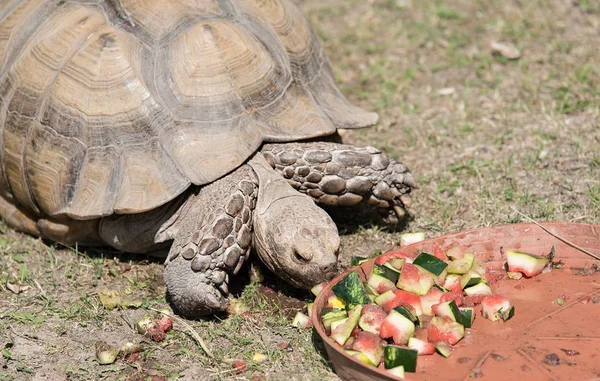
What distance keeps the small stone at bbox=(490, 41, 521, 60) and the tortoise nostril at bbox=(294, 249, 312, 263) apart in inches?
126

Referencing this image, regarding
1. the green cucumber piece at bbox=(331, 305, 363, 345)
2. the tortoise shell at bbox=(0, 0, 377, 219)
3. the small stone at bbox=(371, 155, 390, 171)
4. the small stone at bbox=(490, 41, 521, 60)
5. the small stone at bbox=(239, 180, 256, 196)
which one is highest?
the tortoise shell at bbox=(0, 0, 377, 219)

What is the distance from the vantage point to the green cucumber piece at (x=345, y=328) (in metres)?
3.11

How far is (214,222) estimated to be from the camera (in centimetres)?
368

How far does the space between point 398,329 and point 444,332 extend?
0.19 m

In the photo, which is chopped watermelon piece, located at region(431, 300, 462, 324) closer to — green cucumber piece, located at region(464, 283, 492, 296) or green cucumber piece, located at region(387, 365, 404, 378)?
green cucumber piece, located at region(464, 283, 492, 296)

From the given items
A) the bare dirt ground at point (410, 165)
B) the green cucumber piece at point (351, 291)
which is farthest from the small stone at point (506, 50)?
the green cucumber piece at point (351, 291)

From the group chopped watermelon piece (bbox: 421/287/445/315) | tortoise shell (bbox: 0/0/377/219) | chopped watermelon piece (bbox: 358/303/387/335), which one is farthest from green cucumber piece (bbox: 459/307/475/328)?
tortoise shell (bbox: 0/0/377/219)

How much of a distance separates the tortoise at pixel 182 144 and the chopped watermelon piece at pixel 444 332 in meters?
0.54

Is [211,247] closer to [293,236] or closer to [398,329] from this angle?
[293,236]

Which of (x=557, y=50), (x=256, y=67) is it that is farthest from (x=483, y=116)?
(x=256, y=67)

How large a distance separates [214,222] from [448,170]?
5.76 feet

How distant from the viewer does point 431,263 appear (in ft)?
11.3

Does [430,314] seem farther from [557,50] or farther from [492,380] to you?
[557,50]

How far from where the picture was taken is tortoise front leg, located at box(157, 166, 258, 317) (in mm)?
3629
